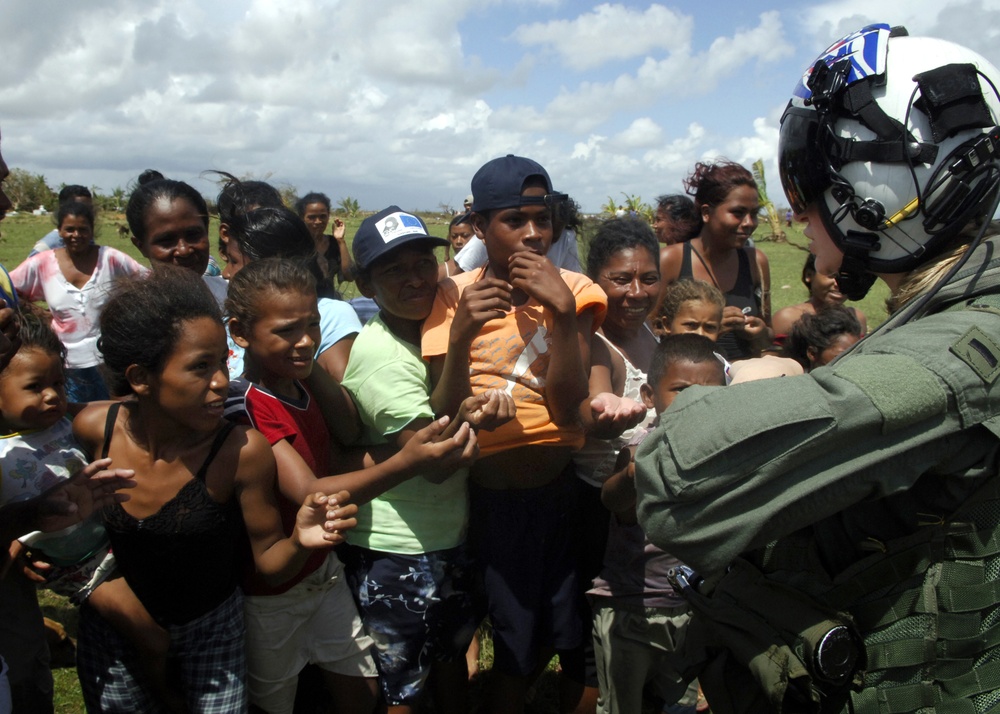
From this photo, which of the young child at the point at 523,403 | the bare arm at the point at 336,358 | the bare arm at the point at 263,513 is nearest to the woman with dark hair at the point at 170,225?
the bare arm at the point at 336,358

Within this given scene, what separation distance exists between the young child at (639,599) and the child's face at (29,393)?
6.66 ft

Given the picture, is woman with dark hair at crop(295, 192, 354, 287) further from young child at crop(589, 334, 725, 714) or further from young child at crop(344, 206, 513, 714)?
young child at crop(589, 334, 725, 714)

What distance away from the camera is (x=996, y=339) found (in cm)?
132

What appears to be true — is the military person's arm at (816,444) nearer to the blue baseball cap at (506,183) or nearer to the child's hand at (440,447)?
the child's hand at (440,447)

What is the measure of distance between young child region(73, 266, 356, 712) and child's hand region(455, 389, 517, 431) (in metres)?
0.44

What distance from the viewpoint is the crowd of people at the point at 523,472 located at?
1.35 meters

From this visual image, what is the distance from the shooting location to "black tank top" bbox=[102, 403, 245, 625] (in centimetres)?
229

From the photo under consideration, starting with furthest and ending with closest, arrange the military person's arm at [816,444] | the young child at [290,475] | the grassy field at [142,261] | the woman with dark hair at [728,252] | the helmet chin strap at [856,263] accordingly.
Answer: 1. the woman with dark hair at [728,252]
2. the grassy field at [142,261]
3. the young child at [290,475]
4. the helmet chin strap at [856,263]
5. the military person's arm at [816,444]

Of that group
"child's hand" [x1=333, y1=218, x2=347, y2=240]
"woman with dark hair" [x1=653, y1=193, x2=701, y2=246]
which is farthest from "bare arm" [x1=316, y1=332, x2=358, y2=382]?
"child's hand" [x1=333, y1=218, x2=347, y2=240]

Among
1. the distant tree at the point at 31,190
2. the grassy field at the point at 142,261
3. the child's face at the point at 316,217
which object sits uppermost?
the distant tree at the point at 31,190

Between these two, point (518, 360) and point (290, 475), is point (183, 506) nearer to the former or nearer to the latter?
point (290, 475)

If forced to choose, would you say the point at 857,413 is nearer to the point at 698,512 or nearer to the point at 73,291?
the point at 698,512

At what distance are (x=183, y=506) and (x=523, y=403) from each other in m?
1.14

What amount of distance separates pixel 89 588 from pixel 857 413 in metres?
2.42
